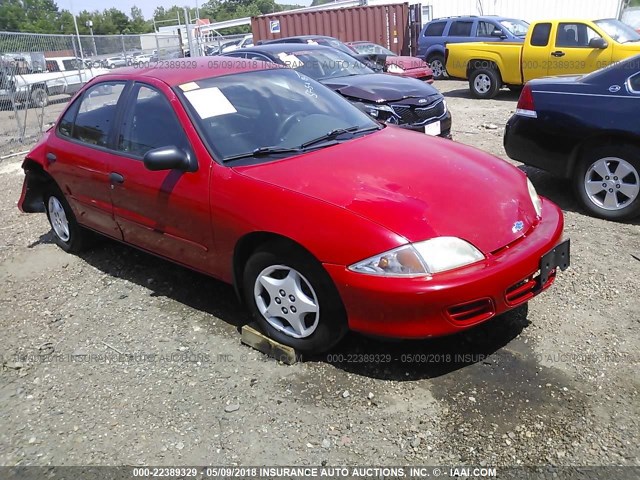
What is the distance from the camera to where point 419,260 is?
9.09 feet

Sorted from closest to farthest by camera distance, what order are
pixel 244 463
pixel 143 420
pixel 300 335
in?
1. pixel 244 463
2. pixel 143 420
3. pixel 300 335

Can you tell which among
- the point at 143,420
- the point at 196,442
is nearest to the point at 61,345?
the point at 143,420

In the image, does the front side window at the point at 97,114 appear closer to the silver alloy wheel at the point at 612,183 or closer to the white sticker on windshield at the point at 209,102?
the white sticker on windshield at the point at 209,102

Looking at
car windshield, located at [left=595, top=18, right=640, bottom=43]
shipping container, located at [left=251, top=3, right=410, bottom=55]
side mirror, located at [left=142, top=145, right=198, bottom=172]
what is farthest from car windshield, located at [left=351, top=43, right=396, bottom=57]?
side mirror, located at [left=142, top=145, right=198, bottom=172]

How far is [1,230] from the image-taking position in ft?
20.5

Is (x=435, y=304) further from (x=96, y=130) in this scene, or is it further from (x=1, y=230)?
(x=1, y=230)

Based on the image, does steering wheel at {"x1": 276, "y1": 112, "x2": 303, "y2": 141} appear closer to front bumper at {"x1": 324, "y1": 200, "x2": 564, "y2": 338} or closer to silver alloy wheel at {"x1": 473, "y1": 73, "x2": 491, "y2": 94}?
front bumper at {"x1": 324, "y1": 200, "x2": 564, "y2": 338}

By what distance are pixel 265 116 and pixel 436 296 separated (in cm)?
180

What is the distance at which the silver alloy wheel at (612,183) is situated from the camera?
491cm

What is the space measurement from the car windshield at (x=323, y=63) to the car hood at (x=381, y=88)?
40 centimetres

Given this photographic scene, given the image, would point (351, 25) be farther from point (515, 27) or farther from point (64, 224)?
point (64, 224)

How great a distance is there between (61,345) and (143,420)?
1141 millimetres

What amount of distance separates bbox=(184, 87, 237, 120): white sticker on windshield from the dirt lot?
1.32 meters

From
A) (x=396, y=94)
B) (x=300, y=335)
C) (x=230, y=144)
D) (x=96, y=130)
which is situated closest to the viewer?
(x=300, y=335)
